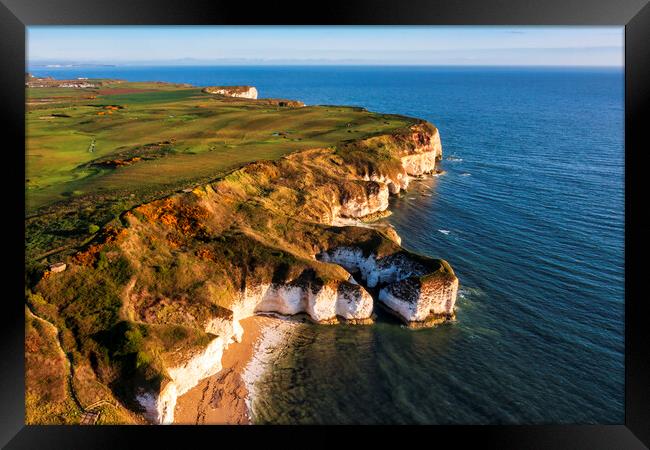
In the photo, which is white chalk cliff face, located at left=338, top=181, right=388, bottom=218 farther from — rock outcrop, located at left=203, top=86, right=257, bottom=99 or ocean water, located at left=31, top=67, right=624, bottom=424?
rock outcrop, located at left=203, top=86, right=257, bottom=99

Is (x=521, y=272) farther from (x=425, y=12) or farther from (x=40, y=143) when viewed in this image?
(x=40, y=143)

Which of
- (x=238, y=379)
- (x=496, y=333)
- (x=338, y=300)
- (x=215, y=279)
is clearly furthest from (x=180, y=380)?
(x=496, y=333)

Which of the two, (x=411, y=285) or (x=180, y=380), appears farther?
(x=411, y=285)

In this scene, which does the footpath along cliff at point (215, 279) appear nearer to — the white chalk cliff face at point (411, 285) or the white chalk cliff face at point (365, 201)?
the white chalk cliff face at point (411, 285)

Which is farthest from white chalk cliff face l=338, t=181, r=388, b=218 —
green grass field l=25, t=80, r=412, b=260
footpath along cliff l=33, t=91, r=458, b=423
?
green grass field l=25, t=80, r=412, b=260

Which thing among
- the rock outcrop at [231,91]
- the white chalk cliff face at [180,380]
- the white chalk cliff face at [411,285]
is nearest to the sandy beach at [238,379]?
the white chalk cliff face at [180,380]

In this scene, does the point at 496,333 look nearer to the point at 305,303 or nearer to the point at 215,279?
the point at 305,303
